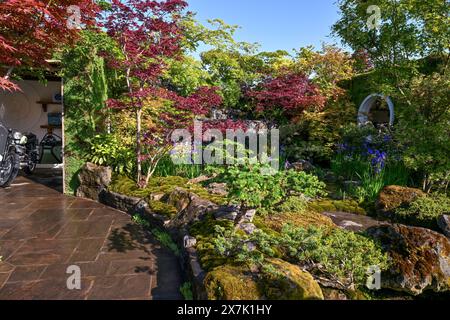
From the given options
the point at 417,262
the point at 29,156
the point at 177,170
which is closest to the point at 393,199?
the point at 417,262

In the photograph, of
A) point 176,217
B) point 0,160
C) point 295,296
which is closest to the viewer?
point 295,296

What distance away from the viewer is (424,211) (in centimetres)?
434

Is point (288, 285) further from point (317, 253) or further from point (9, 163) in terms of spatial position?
point (9, 163)

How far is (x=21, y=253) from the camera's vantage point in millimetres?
3680

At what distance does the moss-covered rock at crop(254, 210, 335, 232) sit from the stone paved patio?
4.08 ft

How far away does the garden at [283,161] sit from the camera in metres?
2.84

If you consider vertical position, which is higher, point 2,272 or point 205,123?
point 205,123

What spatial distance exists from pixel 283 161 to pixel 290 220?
3.81 metres

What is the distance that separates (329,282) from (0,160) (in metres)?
7.30

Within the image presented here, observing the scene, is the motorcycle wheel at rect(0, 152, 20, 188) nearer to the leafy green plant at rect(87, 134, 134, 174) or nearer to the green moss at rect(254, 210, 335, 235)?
the leafy green plant at rect(87, 134, 134, 174)
